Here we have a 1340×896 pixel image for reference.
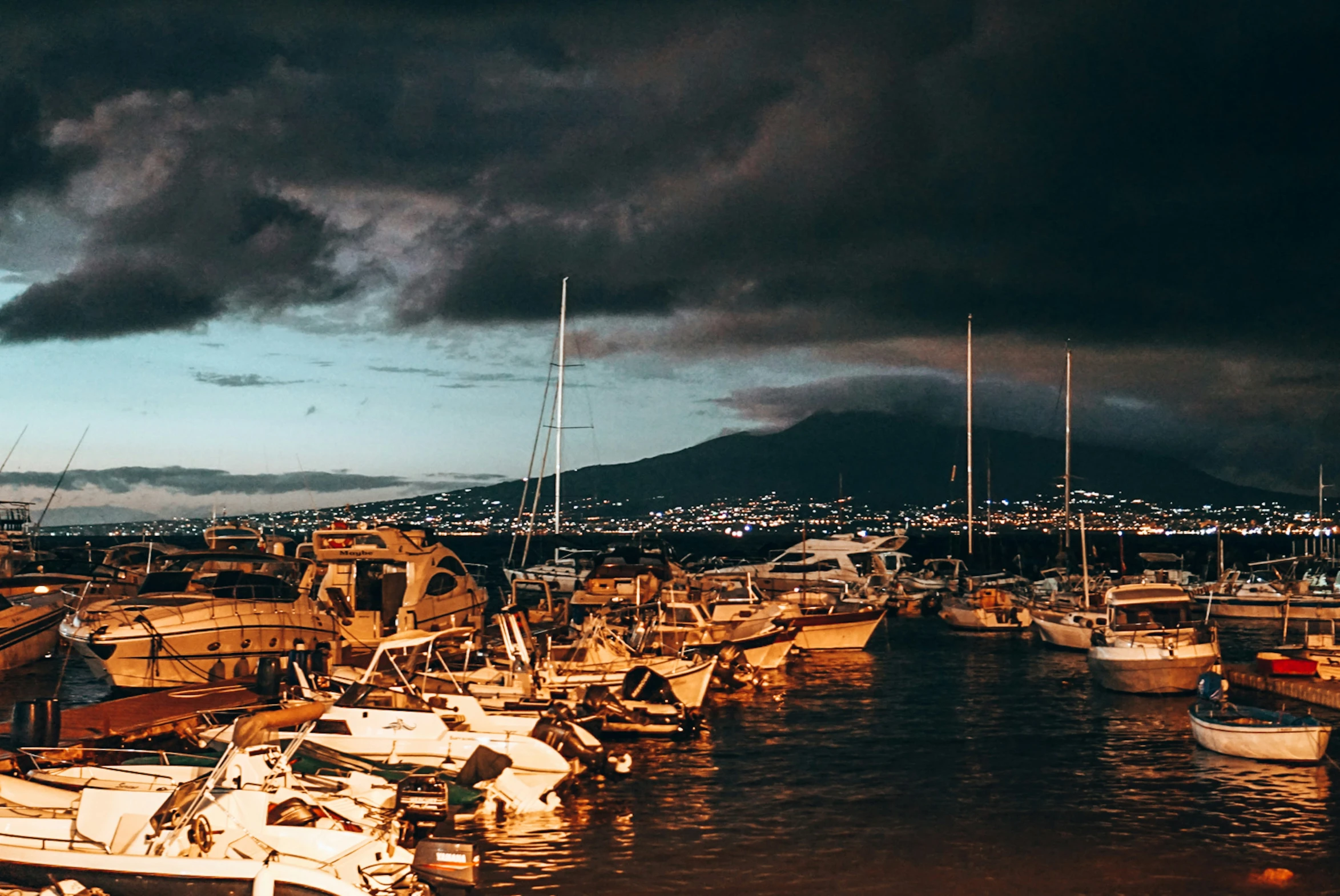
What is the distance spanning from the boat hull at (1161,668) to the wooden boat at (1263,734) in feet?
27.6

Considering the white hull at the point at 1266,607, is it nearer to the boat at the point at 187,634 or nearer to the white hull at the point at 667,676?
the white hull at the point at 667,676

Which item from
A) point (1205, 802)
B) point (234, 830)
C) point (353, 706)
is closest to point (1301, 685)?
point (1205, 802)

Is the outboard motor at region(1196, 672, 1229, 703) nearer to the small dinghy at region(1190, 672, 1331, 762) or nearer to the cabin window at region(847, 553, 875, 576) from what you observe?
the small dinghy at region(1190, 672, 1331, 762)

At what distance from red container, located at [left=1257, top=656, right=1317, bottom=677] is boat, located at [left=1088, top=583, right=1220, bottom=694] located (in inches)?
61.0

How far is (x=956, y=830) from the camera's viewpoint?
19.8 m

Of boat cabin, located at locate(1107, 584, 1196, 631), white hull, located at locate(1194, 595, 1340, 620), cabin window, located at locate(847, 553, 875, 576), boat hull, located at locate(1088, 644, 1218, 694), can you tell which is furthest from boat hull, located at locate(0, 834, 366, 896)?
cabin window, located at locate(847, 553, 875, 576)

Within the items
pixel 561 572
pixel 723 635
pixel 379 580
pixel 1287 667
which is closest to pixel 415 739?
pixel 723 635

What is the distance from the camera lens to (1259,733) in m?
24.2

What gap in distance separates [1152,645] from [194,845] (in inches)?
1105

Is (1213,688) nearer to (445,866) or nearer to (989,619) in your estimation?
(445,866)

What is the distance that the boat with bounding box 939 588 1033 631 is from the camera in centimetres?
5822

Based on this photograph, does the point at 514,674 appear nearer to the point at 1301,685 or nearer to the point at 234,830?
the point at 234,830

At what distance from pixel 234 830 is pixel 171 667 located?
755 inches

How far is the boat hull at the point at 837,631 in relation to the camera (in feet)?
158
